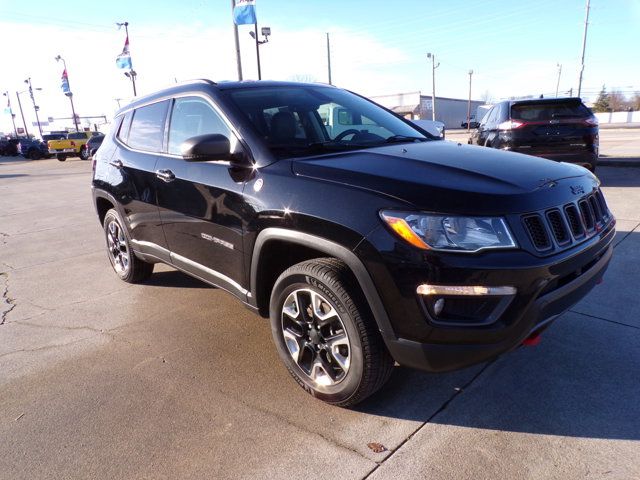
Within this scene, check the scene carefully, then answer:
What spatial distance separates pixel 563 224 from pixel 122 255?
417 cm

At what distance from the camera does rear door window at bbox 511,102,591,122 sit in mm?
7941

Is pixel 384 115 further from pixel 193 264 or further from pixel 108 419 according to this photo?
pixel 108 419

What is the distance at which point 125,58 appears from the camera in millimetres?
25750

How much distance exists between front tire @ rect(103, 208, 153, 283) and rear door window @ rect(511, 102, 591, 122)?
21.7 ft

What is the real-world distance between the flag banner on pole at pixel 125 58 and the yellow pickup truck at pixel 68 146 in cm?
800

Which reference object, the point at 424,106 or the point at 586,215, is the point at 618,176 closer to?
the point at 586,215

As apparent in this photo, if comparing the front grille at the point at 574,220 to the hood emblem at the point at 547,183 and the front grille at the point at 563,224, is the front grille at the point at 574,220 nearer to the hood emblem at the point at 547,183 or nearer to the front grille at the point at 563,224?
the front grille at the point at 563,224

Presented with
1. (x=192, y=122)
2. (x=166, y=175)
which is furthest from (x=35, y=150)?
(x=192, y=122)

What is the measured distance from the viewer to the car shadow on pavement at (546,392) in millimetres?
2398

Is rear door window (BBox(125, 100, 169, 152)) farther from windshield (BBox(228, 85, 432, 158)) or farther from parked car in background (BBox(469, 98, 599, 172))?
parked car in background (BBox(469, 98, 599, 172))

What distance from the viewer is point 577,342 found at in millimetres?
3139

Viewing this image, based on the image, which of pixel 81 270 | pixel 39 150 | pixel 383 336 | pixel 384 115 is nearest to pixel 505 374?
pixel 383 336

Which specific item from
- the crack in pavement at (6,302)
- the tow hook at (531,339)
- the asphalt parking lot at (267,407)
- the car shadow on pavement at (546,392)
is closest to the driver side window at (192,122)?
the asphalt parking lot at (267,407)

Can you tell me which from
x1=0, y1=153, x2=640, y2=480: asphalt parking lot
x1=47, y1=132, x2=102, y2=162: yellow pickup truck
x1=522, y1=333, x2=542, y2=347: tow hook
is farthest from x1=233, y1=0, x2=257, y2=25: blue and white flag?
x1=47, y1=132, x2=102, y2=162: yellow pickup truck
